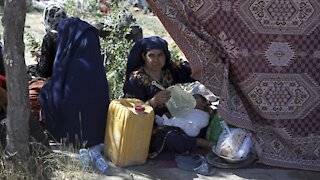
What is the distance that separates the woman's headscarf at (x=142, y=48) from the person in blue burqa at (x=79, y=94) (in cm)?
34

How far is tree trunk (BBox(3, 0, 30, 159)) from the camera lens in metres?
3.36

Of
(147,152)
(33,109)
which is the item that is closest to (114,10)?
(33,109)

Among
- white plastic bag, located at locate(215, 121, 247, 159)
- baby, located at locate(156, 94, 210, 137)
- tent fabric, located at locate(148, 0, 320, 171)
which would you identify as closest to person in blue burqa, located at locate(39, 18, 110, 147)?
baby, located at locate(156, 94, 210, 137)

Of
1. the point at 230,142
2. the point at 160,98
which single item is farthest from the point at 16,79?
the point at 230,142

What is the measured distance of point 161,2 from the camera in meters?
4.29

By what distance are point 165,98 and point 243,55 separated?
69 centimetres

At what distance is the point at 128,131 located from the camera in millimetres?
3863

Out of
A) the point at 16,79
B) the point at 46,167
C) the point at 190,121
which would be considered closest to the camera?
the point at 16,79

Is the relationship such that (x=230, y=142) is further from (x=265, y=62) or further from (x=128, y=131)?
(x=128, y=131)

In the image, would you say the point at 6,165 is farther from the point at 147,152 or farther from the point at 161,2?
the point at 161,2

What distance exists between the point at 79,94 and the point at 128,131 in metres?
0.53

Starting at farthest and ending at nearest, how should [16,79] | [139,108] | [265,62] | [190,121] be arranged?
1. [190,121]
2. [265,62]
3. [139,108]
4. [16,79]

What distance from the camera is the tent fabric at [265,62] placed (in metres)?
4.23

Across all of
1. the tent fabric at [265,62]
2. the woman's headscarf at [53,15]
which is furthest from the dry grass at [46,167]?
the woman's headscarf at [53,15]
